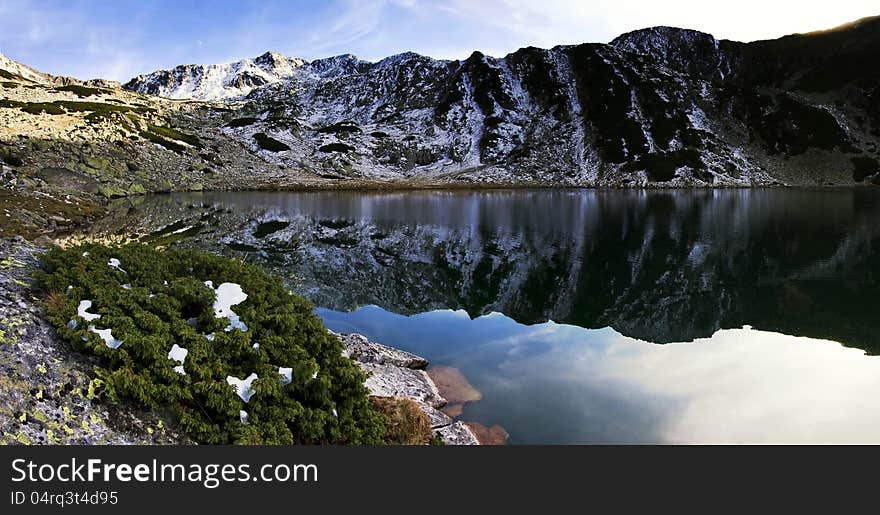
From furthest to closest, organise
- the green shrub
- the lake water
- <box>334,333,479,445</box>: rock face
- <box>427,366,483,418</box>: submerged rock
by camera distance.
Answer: <box>427,366,483,418</box>: submerged rock < the lake water < <box>334,333,479,445</box>: rock face < the green shrub

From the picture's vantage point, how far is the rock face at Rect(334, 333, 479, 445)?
524 inches

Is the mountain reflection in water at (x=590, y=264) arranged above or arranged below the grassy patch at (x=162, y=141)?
below

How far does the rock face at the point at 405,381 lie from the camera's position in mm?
13298

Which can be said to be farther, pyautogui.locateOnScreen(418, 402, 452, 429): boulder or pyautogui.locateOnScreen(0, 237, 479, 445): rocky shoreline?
pyautogui.locateOnScreen(418, 402, 452, 429): boulder

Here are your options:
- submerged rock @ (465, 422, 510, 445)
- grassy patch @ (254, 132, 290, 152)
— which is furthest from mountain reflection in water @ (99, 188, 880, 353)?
grassy patch @ (254, 132, 290, 152)

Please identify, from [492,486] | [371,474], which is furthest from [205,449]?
[492,486]

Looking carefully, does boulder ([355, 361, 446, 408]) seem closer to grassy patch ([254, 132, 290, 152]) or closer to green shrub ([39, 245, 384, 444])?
green shrub ([39, 245, 384, 444])

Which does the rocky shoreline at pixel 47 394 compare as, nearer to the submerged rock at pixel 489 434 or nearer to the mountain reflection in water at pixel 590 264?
the submerged rock at pixel 489 434

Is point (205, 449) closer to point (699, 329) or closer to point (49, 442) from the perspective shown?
point (49, 442)

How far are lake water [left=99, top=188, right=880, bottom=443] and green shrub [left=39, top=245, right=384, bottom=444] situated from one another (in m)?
5.71

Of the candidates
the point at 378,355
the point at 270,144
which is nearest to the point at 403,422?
the point at 378,355

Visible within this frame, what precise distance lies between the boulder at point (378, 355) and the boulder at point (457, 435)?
5.38 m

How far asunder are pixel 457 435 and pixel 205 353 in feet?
22.6

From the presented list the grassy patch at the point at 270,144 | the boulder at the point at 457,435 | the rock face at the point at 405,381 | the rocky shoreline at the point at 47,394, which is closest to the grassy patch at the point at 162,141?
the grassy patch at the point at 270,144
